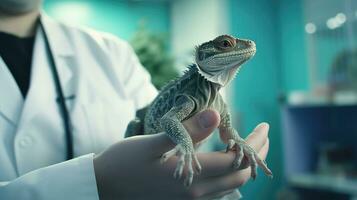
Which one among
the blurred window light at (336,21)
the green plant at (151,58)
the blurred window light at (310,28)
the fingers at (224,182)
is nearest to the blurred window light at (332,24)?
the blurred window light at (336,21)

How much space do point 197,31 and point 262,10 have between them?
327mm

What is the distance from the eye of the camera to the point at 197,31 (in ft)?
6.11

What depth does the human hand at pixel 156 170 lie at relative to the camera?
1.98 ft

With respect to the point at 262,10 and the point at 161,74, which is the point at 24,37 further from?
the point at 262,10

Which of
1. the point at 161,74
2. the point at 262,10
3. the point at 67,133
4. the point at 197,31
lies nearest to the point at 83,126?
the point at 67,133

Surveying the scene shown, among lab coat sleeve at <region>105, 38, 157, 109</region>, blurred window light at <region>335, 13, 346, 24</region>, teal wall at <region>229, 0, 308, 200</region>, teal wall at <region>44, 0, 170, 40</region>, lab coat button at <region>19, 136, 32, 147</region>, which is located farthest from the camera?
teal wall at <region>44, 0, 170, 40</region>

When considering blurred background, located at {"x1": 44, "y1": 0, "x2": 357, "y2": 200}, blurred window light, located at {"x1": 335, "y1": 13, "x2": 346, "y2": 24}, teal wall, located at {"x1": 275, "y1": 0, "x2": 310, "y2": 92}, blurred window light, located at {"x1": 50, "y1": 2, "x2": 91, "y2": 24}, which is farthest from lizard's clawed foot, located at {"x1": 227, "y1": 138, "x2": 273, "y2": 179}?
blurred window light, located at {"x1": 50, "y1": 2, "x2": 91, "y2": 24}

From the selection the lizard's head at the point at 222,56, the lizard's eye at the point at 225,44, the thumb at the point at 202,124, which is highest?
the lizard's eye at the point at 225,44

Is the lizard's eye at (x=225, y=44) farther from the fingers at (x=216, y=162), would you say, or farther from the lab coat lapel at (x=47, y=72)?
the lab coat lapel at (x=47, y=72)

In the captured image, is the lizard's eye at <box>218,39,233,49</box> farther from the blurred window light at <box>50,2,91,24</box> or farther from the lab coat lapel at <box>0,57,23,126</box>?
the blurred window light at <box>50,2,91,24</box>

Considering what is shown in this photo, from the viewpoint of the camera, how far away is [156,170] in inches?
24.5

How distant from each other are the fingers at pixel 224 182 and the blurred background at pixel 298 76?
1.08 metres

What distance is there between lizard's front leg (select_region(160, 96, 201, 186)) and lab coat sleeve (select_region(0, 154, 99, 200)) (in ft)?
0.45

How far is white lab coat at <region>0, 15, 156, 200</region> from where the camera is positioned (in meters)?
0.65
